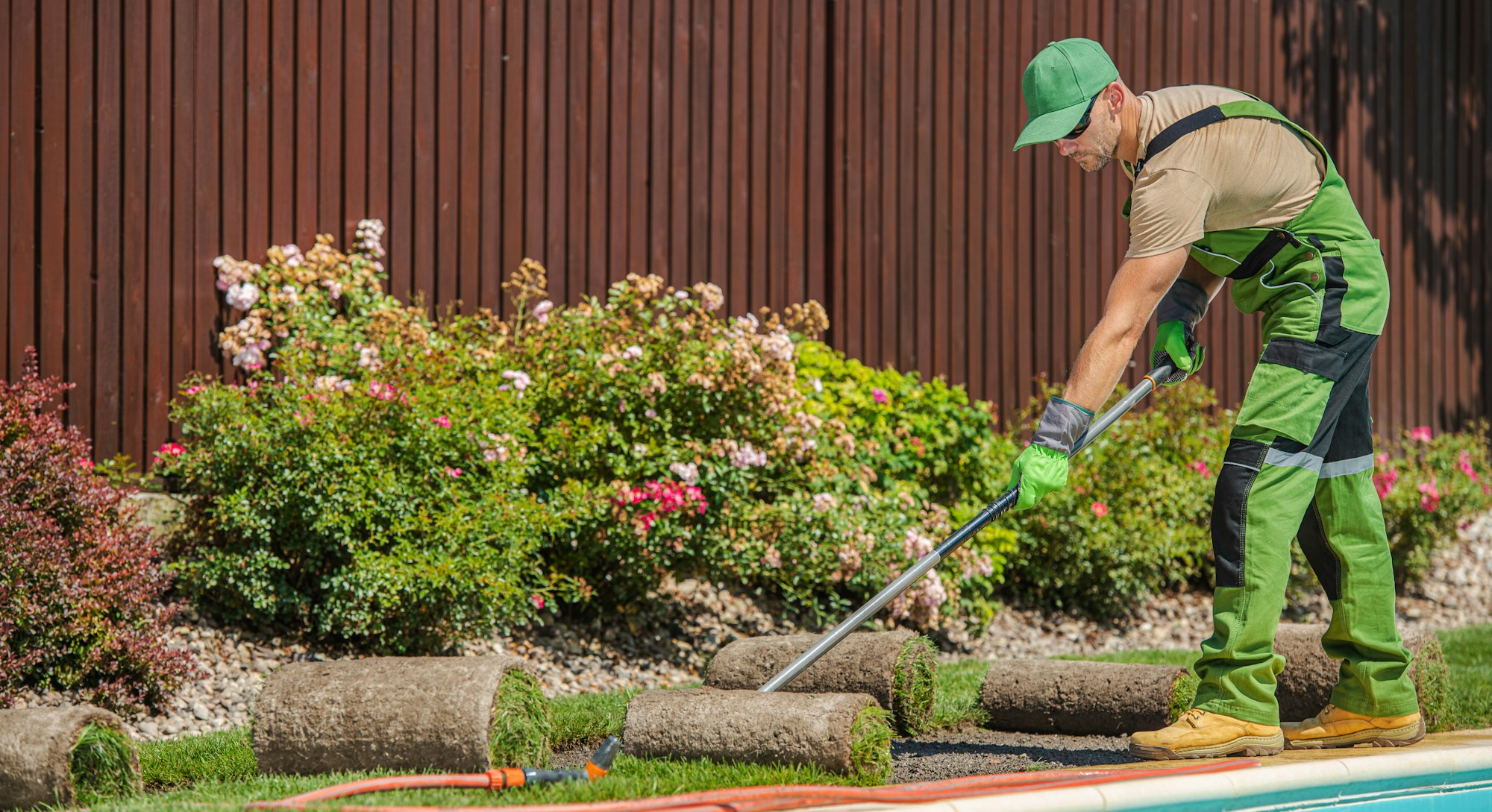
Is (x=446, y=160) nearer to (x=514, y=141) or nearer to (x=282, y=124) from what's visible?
(x=514, y=141)

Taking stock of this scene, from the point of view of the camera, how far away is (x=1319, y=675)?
3.95m

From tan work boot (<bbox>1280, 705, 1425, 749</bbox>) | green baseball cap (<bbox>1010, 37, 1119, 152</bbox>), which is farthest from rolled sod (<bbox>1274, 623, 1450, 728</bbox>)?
green baseball cap (<bbox>1010, 37, 1119, 152</bbox>)

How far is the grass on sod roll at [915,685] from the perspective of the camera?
4.07 meters

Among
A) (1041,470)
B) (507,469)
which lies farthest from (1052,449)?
(507,469)

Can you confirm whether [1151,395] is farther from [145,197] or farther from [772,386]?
[145,197]

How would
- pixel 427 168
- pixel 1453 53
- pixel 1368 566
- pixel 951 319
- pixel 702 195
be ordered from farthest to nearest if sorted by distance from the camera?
pixel 1453 53 < pixel 951 319 < pixel 702 195 < pixel 427 168 < pixel 1368 566

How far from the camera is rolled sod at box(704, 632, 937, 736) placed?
3.99 meters

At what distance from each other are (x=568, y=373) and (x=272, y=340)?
1318 mm

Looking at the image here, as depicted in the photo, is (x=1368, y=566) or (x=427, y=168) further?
(x=427, y=168)

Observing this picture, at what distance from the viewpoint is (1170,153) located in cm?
319

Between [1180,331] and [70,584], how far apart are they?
3.60 metres

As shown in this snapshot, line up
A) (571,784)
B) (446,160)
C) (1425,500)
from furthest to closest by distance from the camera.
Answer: (1425,500) → (446,160) → (571,784)

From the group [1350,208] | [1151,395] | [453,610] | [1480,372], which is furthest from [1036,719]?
[1480,372]

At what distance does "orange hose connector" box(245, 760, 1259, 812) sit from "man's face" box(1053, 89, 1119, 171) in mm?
1498
